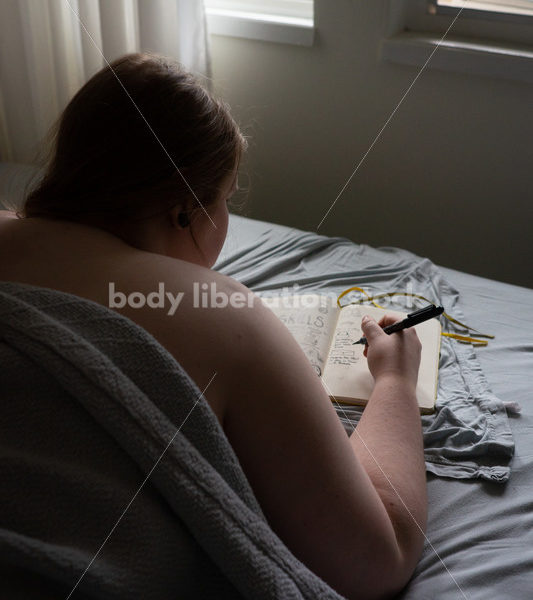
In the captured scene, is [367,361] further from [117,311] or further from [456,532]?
[117,311]

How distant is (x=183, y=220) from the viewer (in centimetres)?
75

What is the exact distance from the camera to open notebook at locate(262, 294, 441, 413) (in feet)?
2.96

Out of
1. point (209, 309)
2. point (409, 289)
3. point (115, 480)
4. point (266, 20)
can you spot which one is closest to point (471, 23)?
point (266, 20)

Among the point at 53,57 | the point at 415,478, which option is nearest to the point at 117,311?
the point at 415,478

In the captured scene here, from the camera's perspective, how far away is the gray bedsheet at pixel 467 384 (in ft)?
2.19

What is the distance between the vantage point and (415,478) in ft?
2.36

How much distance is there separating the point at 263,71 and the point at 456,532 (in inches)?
55.8

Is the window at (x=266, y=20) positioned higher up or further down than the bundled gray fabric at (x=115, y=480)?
higher up

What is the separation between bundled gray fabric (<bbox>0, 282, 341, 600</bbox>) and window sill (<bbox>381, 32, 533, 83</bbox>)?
4.33 ft

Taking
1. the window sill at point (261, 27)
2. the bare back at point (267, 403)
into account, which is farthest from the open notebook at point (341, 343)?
the window sill at point (261, 27)

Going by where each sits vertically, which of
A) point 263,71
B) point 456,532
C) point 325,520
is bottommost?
point 456,532

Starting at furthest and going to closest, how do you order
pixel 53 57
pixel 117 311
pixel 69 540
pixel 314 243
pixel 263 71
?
pixel 263 71 → pixel 53 57 → pixel 314 243 → pixel 117 311 → pixel 69 540

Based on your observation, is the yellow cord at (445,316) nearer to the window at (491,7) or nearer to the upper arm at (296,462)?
→ the upper arm at (296,462)

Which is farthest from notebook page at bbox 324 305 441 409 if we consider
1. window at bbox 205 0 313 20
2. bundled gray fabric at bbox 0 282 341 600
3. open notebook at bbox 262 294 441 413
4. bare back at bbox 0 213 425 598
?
window at bbox 205 0 313 20
